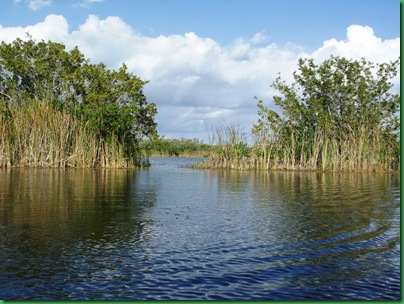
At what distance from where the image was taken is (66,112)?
28.5m

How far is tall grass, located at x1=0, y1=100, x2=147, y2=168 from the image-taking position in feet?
83.3

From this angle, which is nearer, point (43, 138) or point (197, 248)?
point (197, 248)

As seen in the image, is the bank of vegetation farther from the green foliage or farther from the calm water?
the calm water

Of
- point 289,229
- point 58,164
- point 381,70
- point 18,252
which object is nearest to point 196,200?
point 289,229

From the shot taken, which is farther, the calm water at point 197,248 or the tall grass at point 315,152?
the tall grass at point 315,152

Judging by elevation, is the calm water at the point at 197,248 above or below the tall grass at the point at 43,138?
below

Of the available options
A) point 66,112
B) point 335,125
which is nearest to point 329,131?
point 335,125

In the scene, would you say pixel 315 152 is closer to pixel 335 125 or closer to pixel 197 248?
pixel 335 125

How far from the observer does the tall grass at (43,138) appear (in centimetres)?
2539

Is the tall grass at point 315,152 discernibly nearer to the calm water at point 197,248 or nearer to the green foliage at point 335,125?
the green foliage at point 335,125

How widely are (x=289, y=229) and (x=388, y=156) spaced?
74.5 feet

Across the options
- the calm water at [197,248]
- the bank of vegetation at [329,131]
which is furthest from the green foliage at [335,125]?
the calm water at [197,248]

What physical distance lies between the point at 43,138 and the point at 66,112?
2.82m

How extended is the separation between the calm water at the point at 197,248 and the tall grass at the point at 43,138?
13038 millimetres
